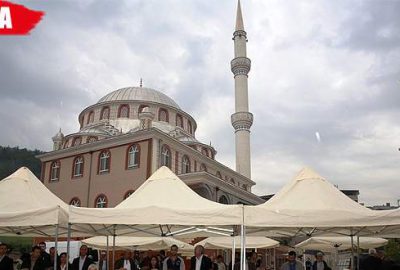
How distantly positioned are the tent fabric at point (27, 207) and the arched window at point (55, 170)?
2142cm

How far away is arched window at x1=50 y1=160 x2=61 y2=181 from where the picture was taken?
1240 inches

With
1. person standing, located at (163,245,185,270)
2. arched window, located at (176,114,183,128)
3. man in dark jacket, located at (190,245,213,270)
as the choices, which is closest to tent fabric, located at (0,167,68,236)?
person standing, located at (163,245,185,270)

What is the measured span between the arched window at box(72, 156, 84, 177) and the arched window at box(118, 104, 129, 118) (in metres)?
6.33

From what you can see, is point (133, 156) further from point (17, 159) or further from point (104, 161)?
point (17, 159)

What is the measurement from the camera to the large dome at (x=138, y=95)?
37022 millimetres

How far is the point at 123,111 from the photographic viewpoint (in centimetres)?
3606

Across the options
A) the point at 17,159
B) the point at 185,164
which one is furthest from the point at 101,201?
the point at 17,159

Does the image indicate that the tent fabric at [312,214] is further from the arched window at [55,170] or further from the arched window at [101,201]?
the arched window at [55,170]

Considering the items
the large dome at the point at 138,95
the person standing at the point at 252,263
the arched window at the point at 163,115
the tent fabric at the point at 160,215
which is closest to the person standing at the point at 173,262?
the tent fabric at the point at 160,215

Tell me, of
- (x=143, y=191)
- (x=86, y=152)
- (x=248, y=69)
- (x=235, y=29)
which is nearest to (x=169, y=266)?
(x=143, y=191)

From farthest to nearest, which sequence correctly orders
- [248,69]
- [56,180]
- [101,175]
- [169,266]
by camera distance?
1. [248,69]
2. [56,180]
3. [101,175]
4. [169,266]

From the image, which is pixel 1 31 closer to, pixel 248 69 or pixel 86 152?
pixel 86 152

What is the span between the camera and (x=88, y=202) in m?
28.7

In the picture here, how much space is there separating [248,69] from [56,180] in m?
17.6
